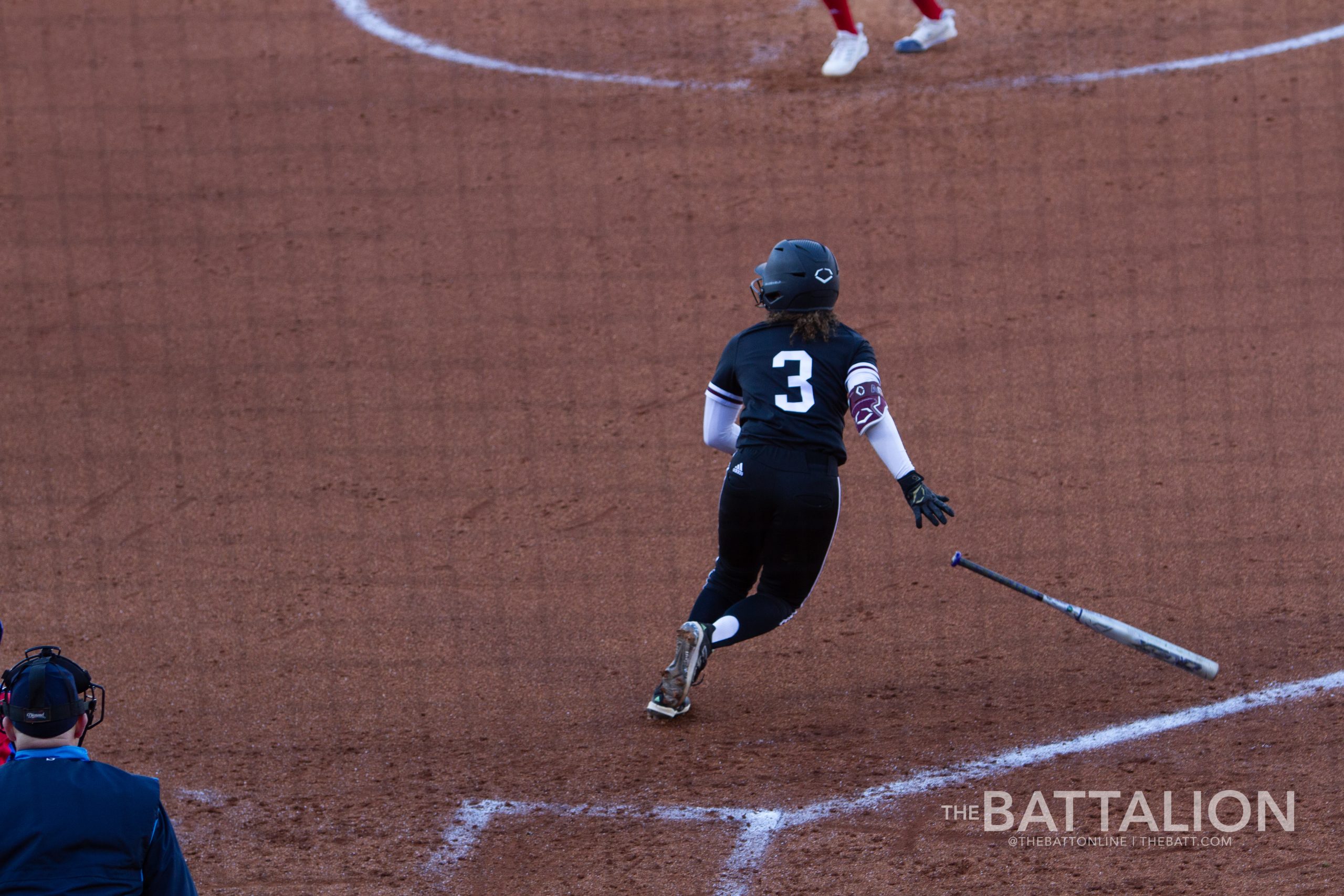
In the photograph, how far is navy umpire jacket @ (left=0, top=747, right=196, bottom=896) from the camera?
7.89 ft

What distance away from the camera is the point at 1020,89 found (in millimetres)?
8852

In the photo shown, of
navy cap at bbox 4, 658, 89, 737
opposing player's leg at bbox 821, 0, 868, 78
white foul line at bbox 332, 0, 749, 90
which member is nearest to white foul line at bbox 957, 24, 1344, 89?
opposing player's leg at bbox 821, 0, 868, 78

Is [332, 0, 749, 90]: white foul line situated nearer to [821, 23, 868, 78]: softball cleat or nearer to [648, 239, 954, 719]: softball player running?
[821, 23, 868, 78]: softball cleat

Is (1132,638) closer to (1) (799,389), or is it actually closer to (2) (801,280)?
(1) (799,389)

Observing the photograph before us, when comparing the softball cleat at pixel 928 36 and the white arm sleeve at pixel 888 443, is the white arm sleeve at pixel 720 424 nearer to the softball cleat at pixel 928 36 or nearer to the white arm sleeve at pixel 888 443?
the white arm sleeve at pixel 888 443

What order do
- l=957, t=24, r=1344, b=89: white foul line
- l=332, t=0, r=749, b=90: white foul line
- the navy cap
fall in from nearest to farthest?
1. the navy cap
2. l=957, t=24, r=1344, b=89: white foul line
3. l=332, t=0, r=749, b=90: white foul line

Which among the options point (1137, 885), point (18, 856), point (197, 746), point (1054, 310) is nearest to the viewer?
point (18, 856)

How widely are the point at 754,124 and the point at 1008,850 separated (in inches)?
235

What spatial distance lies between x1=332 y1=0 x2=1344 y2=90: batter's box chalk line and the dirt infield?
4.2 inches

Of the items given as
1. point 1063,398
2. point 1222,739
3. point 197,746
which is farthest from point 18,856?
point 1063,398

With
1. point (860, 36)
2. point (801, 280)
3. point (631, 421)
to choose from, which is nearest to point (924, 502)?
point (801, 280)

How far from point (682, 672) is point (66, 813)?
2157 millimetres

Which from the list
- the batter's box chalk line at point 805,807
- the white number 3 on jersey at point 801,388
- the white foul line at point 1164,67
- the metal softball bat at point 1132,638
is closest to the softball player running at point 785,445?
the white number 3 on jersey at point 801,388

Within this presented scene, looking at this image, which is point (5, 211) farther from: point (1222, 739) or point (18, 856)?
point (1222, 739)
